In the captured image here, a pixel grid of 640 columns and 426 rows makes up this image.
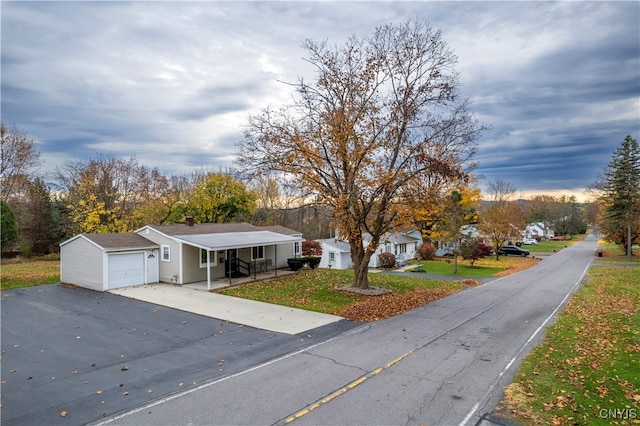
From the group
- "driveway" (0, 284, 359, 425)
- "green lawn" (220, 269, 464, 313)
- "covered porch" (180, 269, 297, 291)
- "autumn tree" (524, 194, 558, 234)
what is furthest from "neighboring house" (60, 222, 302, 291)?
"autumn tree" (524, 194, 558, 234)

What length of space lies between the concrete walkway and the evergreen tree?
143ft

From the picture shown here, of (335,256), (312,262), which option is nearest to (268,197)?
(335,256)

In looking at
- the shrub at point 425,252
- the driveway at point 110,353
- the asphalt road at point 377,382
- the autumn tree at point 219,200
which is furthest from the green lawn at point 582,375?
the autumn tree at point 219,200

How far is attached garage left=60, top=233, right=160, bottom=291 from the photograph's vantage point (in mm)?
19016

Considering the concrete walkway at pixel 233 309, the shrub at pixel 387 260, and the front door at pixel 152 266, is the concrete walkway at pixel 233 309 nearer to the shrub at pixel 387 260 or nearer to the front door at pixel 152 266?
the front door at pixel 152 266

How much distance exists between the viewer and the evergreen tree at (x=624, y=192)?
41.5 metres

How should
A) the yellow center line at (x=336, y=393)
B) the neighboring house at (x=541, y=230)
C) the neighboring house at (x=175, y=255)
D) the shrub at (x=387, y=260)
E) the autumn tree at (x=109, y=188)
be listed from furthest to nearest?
the neighboring house at (x=541, y=230), the shrub at (x=387, y=260), the autumn tree at (x=109, y=188), the neighboring house at (x=175, y=255), the yellow center line at (x=336, y=393)

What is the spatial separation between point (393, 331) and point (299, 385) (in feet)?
16.7

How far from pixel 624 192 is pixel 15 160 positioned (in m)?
60.5

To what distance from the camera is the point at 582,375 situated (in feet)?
27.2

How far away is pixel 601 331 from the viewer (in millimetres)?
11922

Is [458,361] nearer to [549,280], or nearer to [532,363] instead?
[532,363]

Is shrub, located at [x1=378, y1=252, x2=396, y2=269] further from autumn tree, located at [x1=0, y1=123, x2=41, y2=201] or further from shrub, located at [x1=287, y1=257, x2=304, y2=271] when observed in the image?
autumn tree, located at [x1=0, y1=123, x2=41, y2=201]

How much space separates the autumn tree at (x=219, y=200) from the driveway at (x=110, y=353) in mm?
21240
